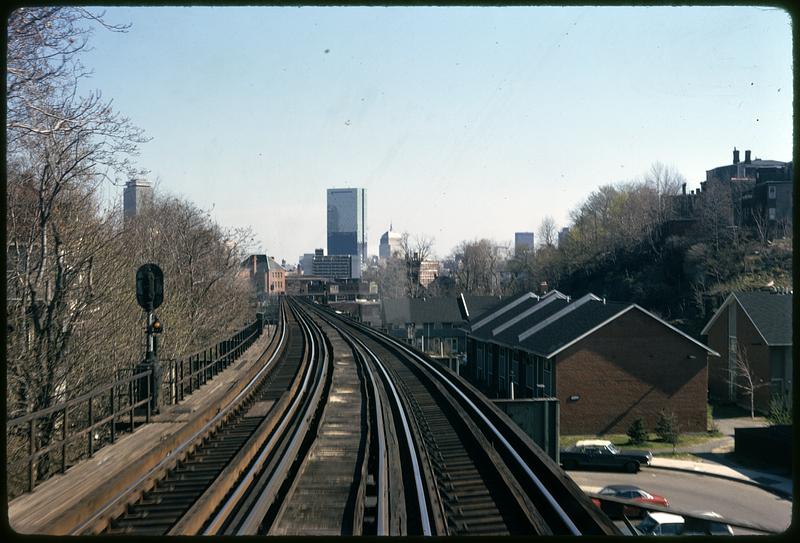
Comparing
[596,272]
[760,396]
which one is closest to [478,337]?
[760,396]

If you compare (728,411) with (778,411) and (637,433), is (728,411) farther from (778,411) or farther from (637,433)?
(778,411)

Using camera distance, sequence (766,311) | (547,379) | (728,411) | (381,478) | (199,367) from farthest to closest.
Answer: (728,411), (547,379), (766,311), (199,367), (381,478)

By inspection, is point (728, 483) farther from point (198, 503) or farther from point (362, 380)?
point (198, 503)

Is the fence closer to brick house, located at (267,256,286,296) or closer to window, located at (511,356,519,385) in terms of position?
window, located at (511,356,519,385)

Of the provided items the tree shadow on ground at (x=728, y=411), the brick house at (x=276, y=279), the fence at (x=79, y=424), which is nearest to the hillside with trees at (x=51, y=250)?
the fence at (x=79, y=424)

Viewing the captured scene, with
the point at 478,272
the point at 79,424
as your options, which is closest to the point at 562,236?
the point at 478,272

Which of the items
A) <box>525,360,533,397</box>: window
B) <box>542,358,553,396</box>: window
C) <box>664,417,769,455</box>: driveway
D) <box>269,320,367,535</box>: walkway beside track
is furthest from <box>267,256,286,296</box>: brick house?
<box>269,320,367,535</box>: walkway beside track
